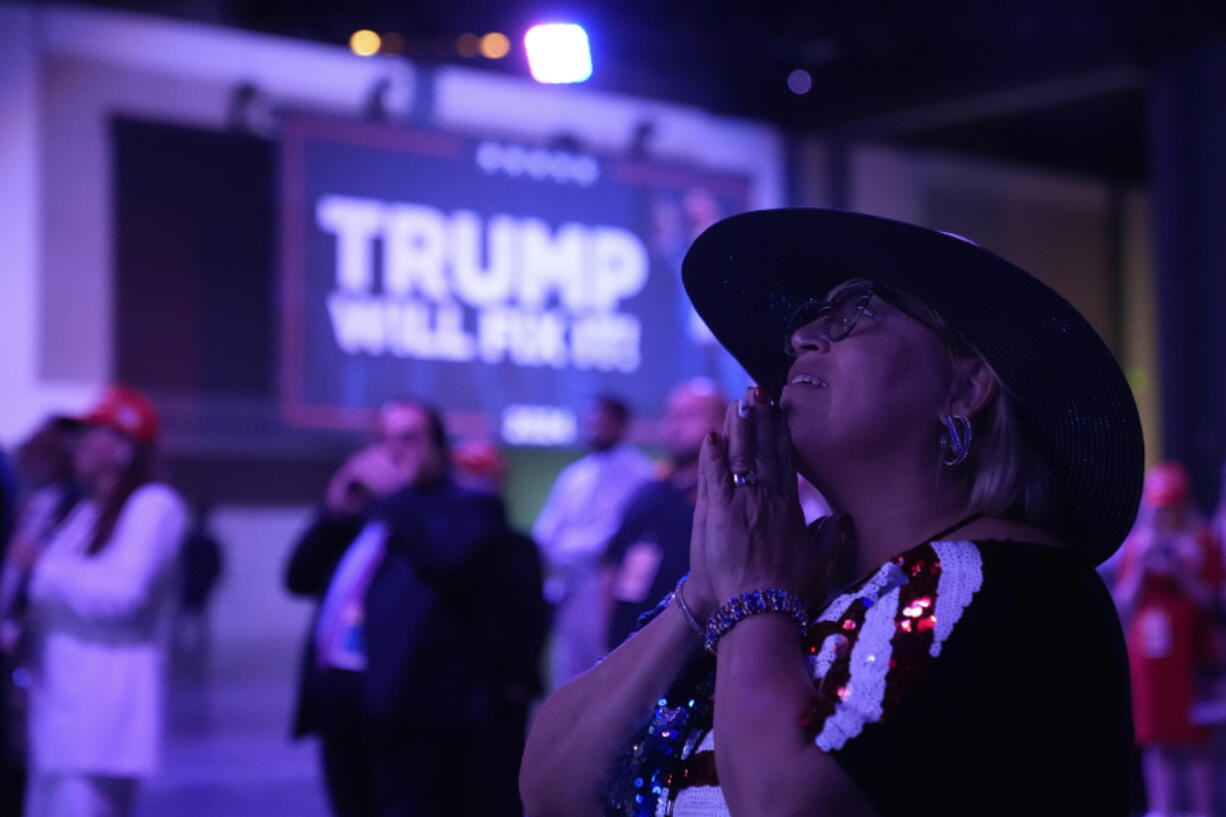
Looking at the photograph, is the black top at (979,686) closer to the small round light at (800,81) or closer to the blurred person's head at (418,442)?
the blurred person's head at (418,442)

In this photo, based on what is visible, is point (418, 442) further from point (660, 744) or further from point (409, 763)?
point (660, 744)

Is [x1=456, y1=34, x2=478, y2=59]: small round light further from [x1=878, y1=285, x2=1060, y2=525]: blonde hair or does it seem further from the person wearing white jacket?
[x1=878, y1=285, x2=1060, y2=525]: blonde hair

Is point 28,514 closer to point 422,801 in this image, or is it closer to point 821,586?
point 422,801

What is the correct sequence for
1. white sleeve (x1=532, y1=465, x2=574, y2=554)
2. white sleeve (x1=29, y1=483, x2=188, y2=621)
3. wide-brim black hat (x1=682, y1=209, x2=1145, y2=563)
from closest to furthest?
wide-brim black hat (x1=682, y1=209, x2=1145, y2=563) < white sleeve (x1=29, y1=483, x2=188, y2=621) < white sleeve (x1=532, y1=465, x2=574, y2=554)

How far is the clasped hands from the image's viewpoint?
126 centimetres

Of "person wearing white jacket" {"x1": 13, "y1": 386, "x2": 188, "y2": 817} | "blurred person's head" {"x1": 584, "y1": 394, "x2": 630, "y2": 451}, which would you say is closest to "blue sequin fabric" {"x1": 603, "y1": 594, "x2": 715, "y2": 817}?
"person wearing white jacket" {"x1": 13, "y1": 386, "x2": 188, "y2": 817}

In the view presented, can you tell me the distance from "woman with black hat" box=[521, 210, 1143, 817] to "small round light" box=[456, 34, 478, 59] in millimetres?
9090

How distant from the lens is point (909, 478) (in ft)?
4.38

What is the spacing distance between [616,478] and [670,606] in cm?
612

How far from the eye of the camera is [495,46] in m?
10.5

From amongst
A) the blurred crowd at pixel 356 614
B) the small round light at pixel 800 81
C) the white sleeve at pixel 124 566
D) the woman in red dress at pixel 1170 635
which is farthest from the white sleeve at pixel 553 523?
the small round light at pixel 800 81

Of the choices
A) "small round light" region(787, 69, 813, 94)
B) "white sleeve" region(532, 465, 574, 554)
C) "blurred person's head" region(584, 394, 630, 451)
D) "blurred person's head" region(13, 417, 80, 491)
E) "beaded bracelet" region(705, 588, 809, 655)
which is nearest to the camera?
"beaded bracelet" region(705, 588, 809, 655)

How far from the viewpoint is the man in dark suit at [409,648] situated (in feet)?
13.5

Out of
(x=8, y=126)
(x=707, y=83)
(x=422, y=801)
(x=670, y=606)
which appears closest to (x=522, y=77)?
(x=707, y=83)
